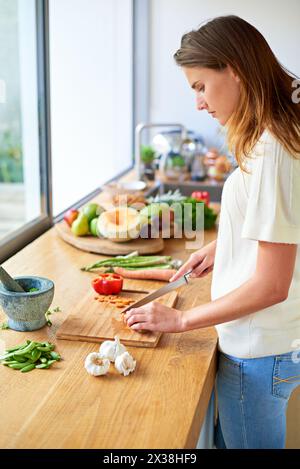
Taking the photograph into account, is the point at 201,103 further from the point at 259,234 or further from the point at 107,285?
the point at 107,285

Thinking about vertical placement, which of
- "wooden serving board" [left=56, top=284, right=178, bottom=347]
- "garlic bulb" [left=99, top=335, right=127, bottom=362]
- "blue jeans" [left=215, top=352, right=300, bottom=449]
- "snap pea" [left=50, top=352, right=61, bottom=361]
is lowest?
"blue jeans" [left=215, top=352, right=300, bottom=449]

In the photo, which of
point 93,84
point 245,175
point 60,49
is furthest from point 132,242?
point 93,84

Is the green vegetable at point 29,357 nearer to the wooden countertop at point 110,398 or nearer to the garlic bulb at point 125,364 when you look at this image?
the wooden countertop at point 110,398

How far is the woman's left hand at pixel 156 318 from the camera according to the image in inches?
48.5

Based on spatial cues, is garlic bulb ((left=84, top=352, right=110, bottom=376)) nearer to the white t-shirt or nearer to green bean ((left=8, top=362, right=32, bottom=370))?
green bean ((left=8, top=362, right=32, bottom=370))

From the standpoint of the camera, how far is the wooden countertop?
96cm

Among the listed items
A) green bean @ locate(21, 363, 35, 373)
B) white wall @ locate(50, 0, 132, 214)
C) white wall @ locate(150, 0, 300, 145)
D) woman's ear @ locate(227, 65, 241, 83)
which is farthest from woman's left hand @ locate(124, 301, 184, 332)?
white wall @ locate(150, 0, 300, 145)

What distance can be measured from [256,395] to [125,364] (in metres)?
0.31

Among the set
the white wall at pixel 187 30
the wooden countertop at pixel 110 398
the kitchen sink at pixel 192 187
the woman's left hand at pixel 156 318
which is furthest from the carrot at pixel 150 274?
the white wall at pixel 187 30

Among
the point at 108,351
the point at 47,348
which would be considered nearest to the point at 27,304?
the point at 47,348

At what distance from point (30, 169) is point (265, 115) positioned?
→ 53.9 inches

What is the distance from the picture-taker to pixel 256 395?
4.20 feet

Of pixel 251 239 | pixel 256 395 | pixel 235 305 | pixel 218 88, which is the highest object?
pixel 218 88

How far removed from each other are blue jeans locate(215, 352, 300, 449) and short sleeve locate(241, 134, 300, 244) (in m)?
0.31
